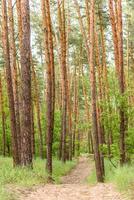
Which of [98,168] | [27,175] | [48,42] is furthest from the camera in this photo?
[48,42]

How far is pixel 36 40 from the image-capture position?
121 ft

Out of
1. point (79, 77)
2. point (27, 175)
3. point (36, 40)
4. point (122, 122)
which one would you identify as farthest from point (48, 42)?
point (79, 77)

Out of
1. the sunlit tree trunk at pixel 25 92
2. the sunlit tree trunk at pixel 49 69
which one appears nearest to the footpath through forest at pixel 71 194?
the sunlit tree trunk at pixel 25 92

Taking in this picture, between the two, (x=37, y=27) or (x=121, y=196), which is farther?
(x=37, y=27)

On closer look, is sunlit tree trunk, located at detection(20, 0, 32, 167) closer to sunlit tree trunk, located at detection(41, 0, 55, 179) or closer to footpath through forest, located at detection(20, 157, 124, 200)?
footpath through forest, located at detection(20, 157, 124, 200)

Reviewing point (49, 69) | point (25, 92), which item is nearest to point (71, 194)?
point (25, 92)

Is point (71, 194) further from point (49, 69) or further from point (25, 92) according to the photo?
point (49, 69)

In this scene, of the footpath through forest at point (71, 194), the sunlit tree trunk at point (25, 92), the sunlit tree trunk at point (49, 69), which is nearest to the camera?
the footpath through forest at point (71, 194)

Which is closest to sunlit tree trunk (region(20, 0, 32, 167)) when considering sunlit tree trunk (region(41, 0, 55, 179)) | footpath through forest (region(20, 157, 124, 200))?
footpath through forest (region(20, 157, 124, 200))

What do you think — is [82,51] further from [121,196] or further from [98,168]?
[121,196]

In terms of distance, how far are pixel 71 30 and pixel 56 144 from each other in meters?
9.11

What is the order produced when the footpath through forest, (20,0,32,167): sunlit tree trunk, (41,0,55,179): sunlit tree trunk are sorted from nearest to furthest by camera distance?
the footpath through forest < (20,0,32,167): sunlit tree trunk < (41,0,55,179): sunlit tree trunk

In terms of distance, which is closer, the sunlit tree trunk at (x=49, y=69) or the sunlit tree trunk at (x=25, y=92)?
the sunlit tree trunk at (x=25, y=92)

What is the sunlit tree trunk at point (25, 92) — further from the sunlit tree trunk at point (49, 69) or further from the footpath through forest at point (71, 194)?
the sunlit tree trunk at point (49, 69)
